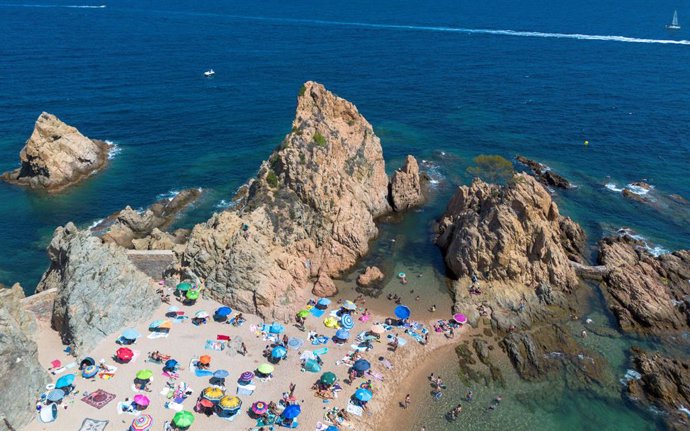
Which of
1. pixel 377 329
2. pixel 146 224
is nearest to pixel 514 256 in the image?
pixel 377 329

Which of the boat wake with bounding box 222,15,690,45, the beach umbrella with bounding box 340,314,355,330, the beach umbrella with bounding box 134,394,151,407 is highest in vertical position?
the boat wake with bounding box 222,15,690,45

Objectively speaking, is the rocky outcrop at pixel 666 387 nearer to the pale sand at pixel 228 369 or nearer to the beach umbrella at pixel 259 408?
the pale sand at pixel 228 369

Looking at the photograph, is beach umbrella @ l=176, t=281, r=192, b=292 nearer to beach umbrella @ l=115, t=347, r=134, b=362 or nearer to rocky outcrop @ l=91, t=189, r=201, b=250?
beach umbrella @ l=115, t=347, r=134, b=362

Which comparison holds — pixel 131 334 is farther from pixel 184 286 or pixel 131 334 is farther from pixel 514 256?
pixel 514 256

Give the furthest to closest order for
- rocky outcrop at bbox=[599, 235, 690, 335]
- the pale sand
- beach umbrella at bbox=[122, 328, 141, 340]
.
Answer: rocky outcrop at bbox=[599, 235, 690, 335], beach umbrella at bbox=[122, 328, 141, 340], the pale sand

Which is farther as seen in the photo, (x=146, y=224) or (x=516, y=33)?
(x=516, y=33)

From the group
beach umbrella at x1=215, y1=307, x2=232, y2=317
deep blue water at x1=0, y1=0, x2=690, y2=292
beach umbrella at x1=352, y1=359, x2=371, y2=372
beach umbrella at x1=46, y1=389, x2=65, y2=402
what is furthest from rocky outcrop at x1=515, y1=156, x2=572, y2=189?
beach umbrella at x1=46, y1=389, x2=65, y2=402

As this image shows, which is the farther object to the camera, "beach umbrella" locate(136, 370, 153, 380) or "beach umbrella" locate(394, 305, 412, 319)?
"beach umbrella" locate(394, 305, 412, 319)
